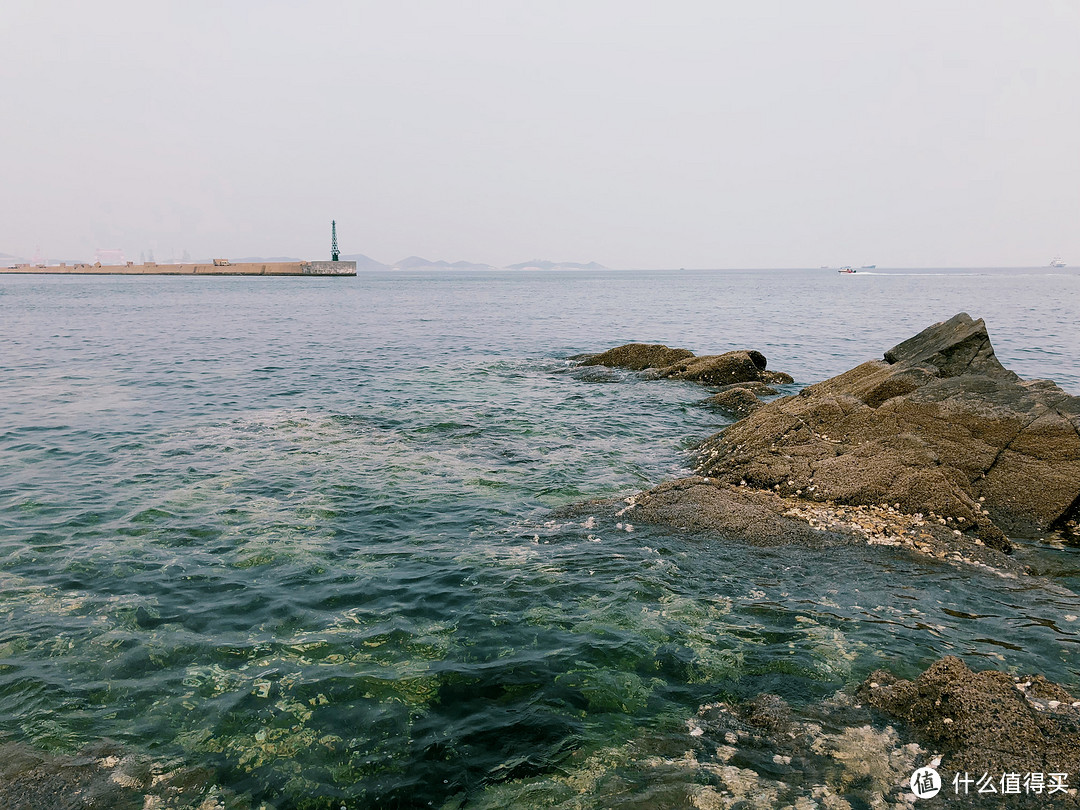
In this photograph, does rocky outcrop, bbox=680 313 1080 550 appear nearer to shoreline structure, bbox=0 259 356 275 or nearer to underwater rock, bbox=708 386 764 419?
underwater rock, bbox=708 386 764 419

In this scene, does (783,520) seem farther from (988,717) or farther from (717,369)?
(717,369)

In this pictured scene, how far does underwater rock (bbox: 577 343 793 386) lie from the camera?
901 inches

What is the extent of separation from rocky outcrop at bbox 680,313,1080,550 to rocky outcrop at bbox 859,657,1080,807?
14.1 ft

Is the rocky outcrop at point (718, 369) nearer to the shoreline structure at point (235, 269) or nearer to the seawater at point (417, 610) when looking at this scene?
the seawater at point (417, 610)

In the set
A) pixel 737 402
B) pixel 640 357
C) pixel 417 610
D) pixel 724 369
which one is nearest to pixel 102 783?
pixel 417 610

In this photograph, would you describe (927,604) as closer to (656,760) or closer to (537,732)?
(656,760)

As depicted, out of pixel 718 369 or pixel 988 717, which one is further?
pixel 718 369

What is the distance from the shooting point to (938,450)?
10789mm

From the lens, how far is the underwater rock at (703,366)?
22.9m

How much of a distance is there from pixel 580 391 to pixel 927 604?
1541cm

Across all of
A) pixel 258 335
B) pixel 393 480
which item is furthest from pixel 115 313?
pixel 393 480

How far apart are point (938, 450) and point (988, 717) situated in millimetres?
6969

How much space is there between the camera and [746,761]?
16.5 feet

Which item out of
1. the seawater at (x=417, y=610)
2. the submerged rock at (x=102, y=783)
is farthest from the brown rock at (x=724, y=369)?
the submerged rock at (x=102, y=783)
